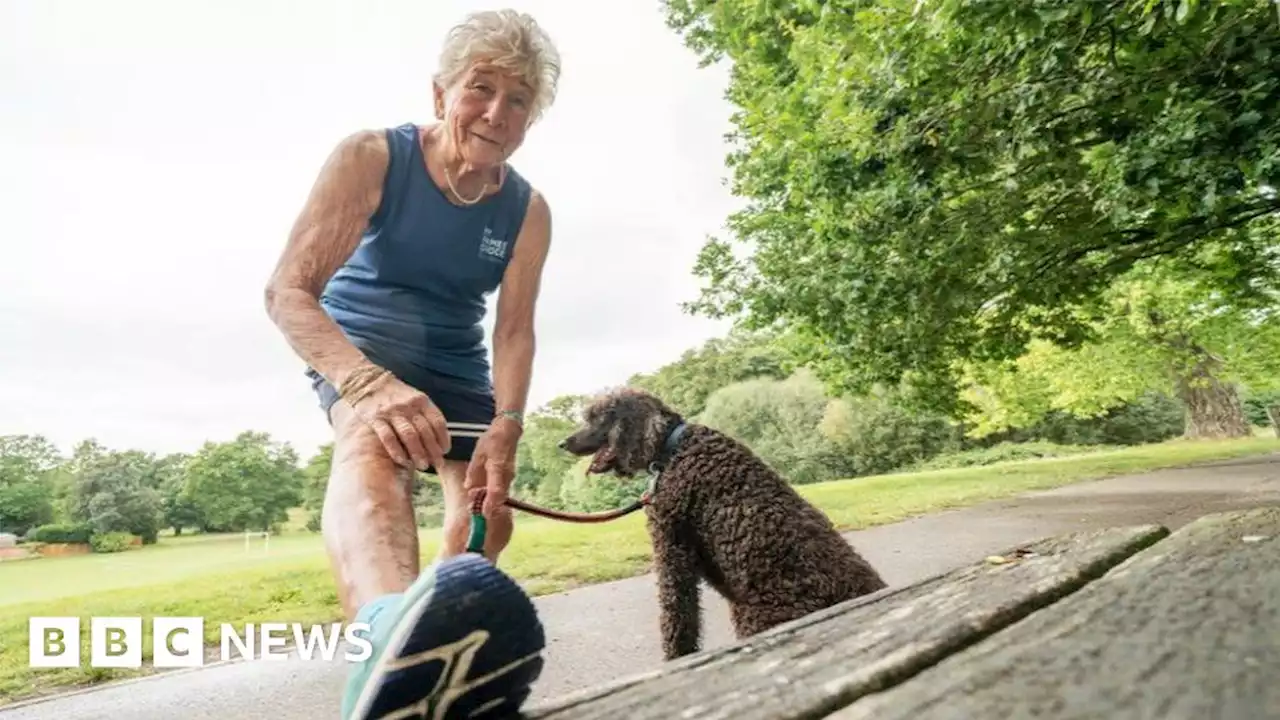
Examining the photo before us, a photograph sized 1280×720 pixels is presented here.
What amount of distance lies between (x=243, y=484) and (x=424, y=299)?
5.02 ft

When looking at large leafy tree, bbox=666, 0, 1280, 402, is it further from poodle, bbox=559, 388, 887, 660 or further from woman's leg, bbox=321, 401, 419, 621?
woman's leg, bbox=321, 401, 419, 621

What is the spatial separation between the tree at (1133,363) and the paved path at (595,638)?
4.12m

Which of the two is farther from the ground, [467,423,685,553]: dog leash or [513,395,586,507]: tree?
[513,395,586,507]: tree

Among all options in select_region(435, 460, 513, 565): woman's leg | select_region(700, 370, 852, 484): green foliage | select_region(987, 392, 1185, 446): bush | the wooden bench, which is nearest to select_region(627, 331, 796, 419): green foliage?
select_region(700, 370, 852, 484): green foliage

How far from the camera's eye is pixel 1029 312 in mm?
4512

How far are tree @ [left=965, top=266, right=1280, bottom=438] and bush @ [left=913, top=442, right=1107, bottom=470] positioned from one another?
0.42 meters

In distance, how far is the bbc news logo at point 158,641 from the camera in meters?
1.96

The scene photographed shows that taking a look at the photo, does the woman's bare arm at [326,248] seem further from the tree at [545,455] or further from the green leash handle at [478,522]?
the tree at [545,455]

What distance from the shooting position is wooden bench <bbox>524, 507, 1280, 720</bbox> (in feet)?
0.77

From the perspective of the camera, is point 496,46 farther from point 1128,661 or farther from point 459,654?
point 1128,661

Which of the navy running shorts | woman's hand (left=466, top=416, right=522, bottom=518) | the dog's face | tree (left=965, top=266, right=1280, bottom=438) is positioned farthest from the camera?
tree (left=965, top=266, right=1280, bottom=438)

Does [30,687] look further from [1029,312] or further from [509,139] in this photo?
[1029,312]

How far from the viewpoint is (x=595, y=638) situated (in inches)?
77.1

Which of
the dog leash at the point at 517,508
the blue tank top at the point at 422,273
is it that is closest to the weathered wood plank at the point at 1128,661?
the dog leash at the point at 517,508
